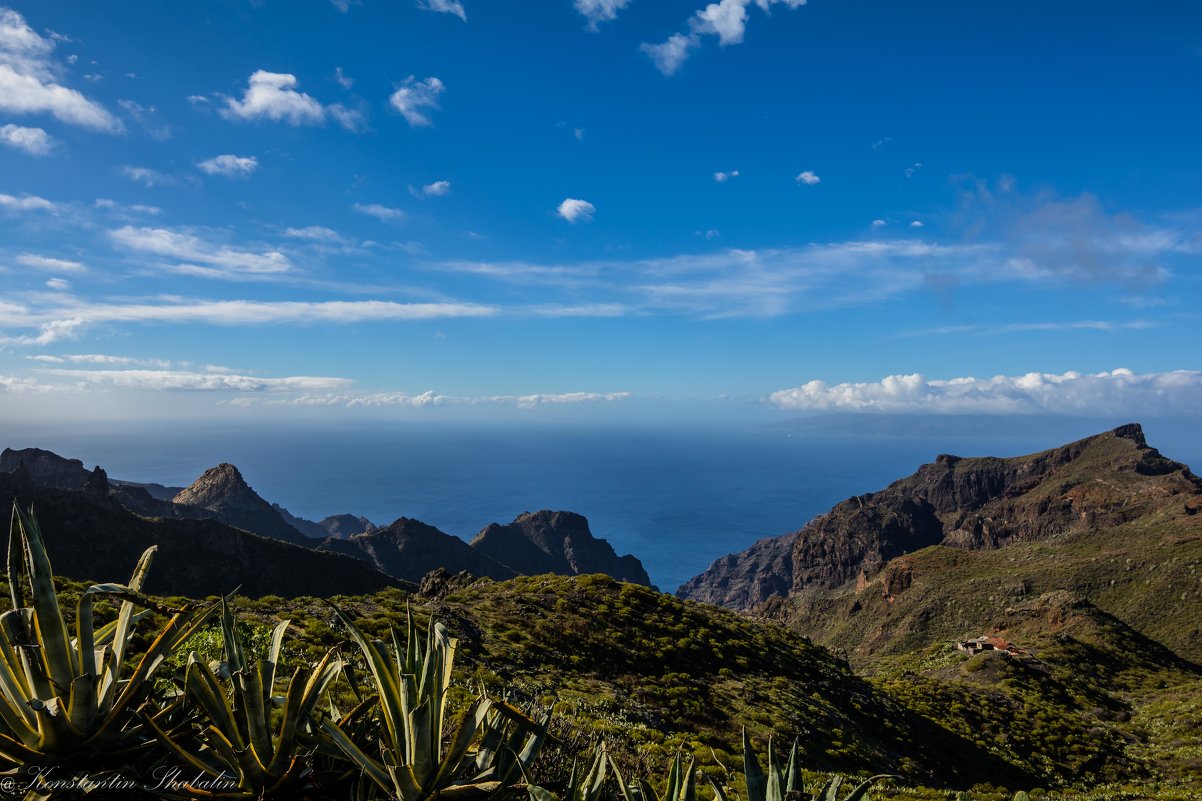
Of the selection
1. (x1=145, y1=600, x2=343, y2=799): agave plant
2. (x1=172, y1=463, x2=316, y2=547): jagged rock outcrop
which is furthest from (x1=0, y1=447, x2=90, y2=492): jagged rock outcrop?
(x1=145, y1=600, x2=343, y2=799): agave plant

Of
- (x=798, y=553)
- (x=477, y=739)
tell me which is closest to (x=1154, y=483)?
(x=798, y=553)

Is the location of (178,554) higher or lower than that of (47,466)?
lower

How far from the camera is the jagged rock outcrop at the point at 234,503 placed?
157000mm

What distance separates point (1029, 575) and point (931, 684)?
2472 inches

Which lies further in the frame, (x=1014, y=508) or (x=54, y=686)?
(x=1014, y=508)

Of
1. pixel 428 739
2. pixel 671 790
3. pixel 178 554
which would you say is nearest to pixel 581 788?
pixel 671 790

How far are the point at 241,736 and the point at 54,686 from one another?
1.06 metres

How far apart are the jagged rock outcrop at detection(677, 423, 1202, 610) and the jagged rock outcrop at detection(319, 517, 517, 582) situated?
271 ft

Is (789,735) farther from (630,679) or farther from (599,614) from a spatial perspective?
(599,614)

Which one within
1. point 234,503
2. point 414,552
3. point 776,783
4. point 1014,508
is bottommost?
point 414,552

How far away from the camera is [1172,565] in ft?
245

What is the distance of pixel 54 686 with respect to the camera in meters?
3.32

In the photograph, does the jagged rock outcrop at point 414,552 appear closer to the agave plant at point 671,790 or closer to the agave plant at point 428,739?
the agave plant at point 428,739

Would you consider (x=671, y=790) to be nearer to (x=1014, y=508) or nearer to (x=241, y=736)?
(x=241, y=736)
